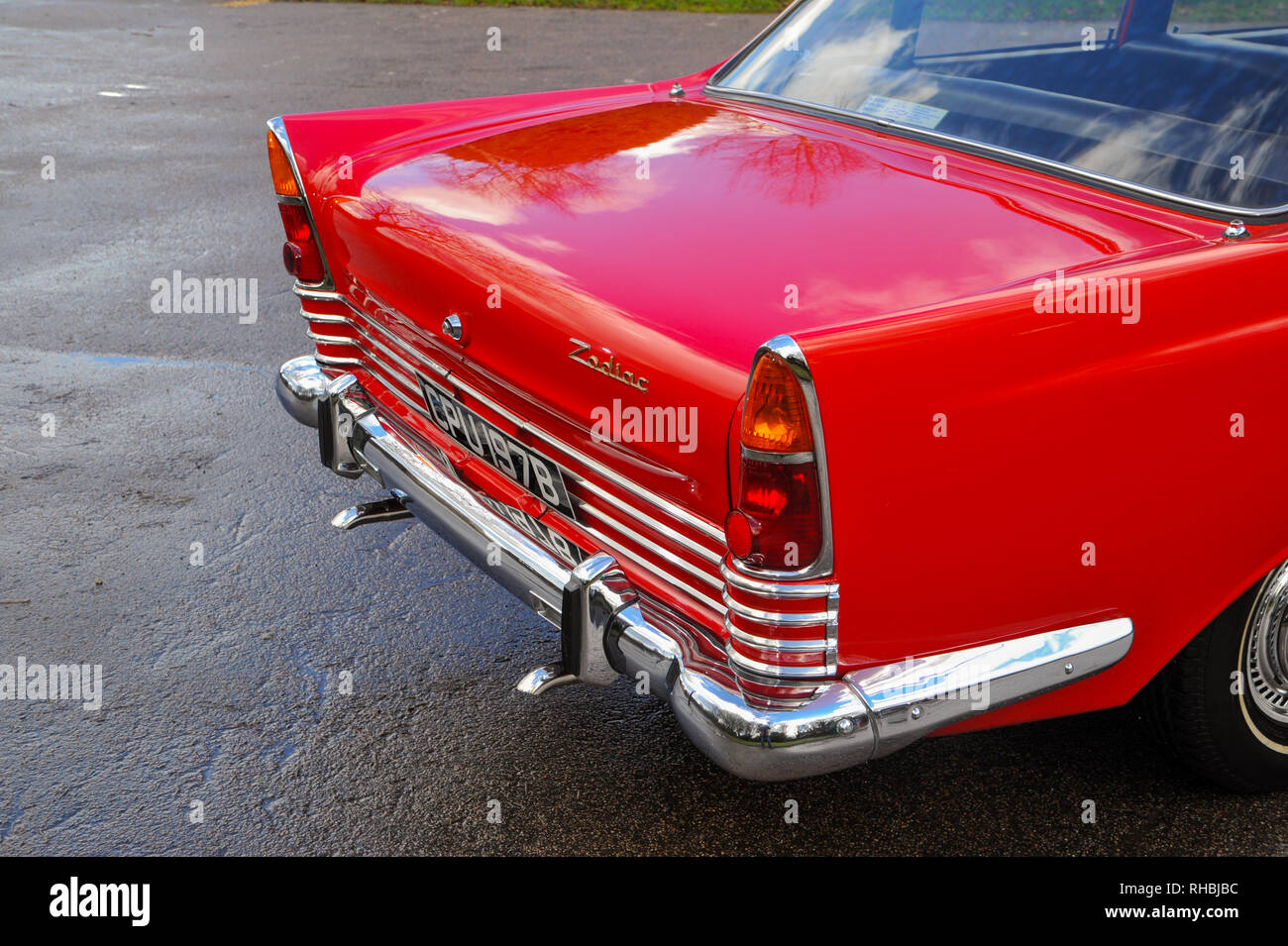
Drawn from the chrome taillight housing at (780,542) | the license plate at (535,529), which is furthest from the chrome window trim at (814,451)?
the license plate at (535,529)

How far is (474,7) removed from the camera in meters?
16.1

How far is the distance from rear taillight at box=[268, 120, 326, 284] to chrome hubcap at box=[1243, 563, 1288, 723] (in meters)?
2.38

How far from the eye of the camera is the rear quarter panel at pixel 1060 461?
2.00 meters

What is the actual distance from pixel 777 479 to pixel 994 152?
1248 millimetres

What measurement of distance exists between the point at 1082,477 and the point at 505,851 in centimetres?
142

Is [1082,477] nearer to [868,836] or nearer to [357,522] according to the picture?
[868,836]

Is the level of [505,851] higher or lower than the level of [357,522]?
lower

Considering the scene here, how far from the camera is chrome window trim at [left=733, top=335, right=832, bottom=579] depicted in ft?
6.28

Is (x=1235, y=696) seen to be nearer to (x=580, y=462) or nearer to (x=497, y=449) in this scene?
(x=580, y=462)

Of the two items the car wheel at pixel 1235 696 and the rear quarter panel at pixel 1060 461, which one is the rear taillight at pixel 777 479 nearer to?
the rear quarter panel at pixel 1060 461

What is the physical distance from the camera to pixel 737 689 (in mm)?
2145

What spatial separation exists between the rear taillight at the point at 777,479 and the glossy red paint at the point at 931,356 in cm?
4

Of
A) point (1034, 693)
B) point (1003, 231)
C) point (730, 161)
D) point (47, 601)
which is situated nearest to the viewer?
point (1034, 693)
